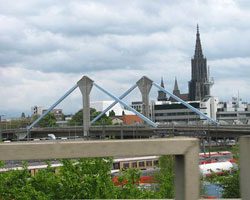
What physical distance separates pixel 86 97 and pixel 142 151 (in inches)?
4500

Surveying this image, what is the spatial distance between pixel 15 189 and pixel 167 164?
871cm

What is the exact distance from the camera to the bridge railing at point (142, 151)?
135 inches

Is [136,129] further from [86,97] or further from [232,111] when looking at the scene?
[232,111]

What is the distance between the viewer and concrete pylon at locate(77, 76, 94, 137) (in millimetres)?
115125

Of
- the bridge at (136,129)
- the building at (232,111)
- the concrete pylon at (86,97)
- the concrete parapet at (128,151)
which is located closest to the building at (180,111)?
the building at (232,111)

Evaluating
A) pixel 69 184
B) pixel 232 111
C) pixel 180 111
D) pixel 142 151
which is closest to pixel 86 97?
pixel 180 111

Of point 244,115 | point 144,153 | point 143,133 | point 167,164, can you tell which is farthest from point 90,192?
point 244,115

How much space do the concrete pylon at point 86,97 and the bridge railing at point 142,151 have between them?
365 ft

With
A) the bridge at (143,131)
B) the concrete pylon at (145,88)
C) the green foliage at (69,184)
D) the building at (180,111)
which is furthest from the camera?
the building at (180,111)

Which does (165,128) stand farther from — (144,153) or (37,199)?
(144,153)

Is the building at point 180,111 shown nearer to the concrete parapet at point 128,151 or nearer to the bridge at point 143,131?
the bridge at point 143,131

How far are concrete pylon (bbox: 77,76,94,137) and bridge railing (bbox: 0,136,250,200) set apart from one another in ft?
365

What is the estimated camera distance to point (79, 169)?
55.1 feet

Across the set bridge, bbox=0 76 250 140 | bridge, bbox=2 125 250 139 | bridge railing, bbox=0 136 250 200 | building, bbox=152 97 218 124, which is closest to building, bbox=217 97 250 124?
building, bbox=152 97 218 124
